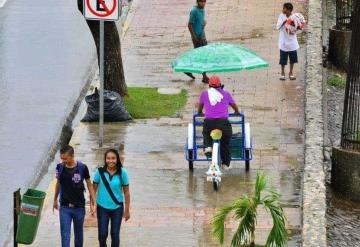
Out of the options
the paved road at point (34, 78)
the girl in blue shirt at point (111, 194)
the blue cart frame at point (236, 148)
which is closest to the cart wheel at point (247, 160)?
the blue cart frame at point (236, 148)

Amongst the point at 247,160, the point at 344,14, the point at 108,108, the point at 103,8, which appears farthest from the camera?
the point at 344,14

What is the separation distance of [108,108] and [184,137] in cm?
147

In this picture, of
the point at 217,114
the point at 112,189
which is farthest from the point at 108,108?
the point at 112,189

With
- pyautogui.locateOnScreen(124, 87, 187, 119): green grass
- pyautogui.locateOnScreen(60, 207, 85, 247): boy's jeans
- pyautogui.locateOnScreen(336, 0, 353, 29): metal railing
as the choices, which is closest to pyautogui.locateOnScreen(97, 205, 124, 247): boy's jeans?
pyautogui.locateOnScreen(60, 207, 85, 247): boy's jeans

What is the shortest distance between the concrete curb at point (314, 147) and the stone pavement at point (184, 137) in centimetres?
24

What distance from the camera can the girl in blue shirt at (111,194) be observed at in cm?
1373

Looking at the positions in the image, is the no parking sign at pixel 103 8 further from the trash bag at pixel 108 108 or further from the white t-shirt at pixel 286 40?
the white t-shirt at pixel 286 40

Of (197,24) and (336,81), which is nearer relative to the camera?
(197,24)

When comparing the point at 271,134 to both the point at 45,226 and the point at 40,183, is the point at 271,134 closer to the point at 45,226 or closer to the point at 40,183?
the point at 40,183

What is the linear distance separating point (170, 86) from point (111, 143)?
3611 mm

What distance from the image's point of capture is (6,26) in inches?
1055

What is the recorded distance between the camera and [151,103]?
21312 mm

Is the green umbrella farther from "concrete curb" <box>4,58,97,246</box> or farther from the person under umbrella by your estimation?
"concrete curb" <box>4,58,97,246</box>

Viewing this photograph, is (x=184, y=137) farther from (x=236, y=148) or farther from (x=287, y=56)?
(x=287, y=56)
